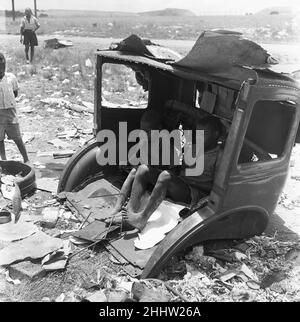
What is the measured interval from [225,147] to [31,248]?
2024mm

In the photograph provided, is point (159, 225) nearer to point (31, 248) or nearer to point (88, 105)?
point (31, 248)

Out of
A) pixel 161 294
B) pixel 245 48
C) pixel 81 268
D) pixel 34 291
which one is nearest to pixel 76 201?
pixel 81 268

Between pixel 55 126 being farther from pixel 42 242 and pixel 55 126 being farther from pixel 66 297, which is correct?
pixel 66 297

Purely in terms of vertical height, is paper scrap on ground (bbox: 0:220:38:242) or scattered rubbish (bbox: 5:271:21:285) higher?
scattered rubbish (bbox: 5:271:21:285)

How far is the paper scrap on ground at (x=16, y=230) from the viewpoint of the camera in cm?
418

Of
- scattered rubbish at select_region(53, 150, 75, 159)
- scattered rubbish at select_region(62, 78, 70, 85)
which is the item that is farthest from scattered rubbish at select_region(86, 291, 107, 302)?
scattered rubbish at select_region(62, 78, 70, 85)

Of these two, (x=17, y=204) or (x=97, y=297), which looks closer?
(x=97, y=297)

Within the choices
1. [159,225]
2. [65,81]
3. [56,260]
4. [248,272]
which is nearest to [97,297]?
[56,260]

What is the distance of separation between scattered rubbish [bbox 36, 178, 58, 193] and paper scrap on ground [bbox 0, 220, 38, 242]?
962 mm

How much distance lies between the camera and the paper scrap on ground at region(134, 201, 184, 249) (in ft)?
12.9

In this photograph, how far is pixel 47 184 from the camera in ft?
18.2

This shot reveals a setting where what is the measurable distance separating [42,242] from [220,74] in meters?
2.29

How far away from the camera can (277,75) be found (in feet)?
11.5

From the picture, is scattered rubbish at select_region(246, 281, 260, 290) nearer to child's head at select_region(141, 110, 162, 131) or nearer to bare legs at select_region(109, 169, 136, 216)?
bare legs at select_region(109, 169, 136, 216)
